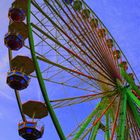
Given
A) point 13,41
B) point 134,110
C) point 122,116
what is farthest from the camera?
point 134,110

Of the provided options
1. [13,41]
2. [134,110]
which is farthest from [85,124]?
[13,41]

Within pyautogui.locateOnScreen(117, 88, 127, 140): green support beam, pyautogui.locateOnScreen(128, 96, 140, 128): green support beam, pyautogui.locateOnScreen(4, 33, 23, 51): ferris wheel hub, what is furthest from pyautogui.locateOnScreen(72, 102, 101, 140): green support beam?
pyautogui.locateOnScreen(4, 33, 23, 51): ferris wheel hub

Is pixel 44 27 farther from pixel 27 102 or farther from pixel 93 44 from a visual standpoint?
pixel 27 102

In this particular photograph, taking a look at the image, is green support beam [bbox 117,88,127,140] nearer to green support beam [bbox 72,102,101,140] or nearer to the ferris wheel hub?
green support beam [bbox 72,102,101,140]

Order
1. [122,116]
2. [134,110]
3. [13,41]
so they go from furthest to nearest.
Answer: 1. [134,110]
2. [13,41]
3. [122,116]

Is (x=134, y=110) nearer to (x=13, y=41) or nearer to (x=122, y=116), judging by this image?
(x=122, y=116)

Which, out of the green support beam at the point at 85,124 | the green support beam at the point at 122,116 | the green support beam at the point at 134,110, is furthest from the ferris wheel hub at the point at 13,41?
the green support beam at the point at 134,110

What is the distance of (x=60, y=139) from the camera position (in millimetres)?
10828

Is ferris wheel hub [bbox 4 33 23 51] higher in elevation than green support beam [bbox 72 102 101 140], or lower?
higher

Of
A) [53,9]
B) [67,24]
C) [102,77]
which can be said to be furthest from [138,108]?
[53,9]

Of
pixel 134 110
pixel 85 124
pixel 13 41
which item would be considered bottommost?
pixel 85 124

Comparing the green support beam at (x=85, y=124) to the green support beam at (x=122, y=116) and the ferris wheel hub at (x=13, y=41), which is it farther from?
the ferris wheel hub at (x=13, y=41)

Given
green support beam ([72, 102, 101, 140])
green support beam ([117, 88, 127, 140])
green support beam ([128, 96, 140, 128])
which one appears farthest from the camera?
green support beam ([128, 96, 140, 128])

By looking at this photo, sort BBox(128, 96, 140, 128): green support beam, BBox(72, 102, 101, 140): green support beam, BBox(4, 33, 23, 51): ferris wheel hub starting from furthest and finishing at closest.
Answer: BBox(128, 96, 140, 128): green support beam < BBox(4, 33, 23, 51): ferris wheel hub < BBox(72, 102, 101, 140): green support beam
